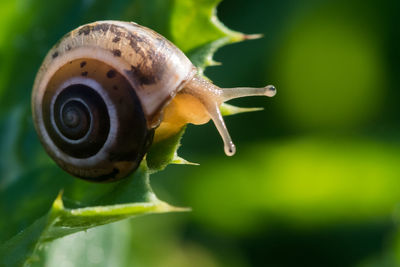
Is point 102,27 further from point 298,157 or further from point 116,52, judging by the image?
point 298,157

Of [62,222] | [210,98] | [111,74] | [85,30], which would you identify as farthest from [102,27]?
[62,222]

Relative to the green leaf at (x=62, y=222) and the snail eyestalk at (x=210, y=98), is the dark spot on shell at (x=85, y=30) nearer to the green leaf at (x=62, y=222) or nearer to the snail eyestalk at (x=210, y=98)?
the snail eyestalk at (x=210, y=98)

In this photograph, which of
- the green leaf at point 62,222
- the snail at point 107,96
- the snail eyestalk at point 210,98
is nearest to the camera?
the green leaf at point 62,222

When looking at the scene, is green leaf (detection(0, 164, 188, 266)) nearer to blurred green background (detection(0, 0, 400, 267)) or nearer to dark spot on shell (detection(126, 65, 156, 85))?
dark spot on shell (detection(126, 65, 156, 85))

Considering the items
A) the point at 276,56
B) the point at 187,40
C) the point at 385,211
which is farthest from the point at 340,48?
the point at 187,40

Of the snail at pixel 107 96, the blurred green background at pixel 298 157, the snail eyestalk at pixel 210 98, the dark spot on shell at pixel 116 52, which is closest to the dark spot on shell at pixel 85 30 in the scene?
the snail at pixel 107 96

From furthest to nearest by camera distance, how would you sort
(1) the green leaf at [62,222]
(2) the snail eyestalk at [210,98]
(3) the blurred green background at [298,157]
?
(3) the blurred green background at [298,157], (2) the snail eyestalk at [210,98], (1) the green leaf at [62,222]
